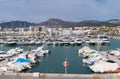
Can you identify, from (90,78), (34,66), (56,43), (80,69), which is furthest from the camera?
(56,43)

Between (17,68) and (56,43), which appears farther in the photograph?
(56,43)

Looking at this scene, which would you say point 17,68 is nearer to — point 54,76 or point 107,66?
point 107,66

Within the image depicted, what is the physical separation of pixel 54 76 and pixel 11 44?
4264 inches

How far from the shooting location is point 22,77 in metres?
18.8

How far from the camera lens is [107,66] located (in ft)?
156

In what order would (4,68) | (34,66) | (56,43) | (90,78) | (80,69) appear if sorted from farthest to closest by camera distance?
(56,43), (34,66), (80,69), (4,68), (90,78)

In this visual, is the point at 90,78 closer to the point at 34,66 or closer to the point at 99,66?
the point at 99,66

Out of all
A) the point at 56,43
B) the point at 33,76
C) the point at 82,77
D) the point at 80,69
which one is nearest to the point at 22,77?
the point at 33,76

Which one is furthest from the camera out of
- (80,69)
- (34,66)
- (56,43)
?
(56,43)

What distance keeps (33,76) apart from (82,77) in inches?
109

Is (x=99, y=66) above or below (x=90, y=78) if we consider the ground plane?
below

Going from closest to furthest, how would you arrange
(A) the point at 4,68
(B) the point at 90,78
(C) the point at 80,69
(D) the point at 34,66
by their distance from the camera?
(B) the point at 90,78 < (A) the point at 4,68 < (C) the point at 80,69 < (D) the point at 34,66

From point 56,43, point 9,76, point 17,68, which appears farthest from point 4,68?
point 56,43

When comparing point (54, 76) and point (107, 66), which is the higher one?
point (54, 76)
